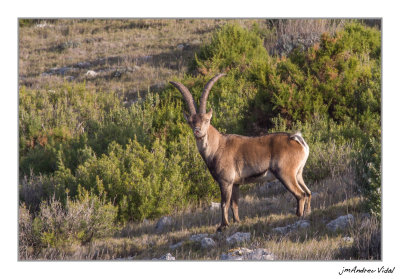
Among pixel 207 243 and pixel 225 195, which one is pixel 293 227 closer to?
pixel 225 195

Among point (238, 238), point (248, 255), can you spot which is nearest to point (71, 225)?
point (238, 238)

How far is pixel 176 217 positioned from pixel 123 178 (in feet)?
4.59

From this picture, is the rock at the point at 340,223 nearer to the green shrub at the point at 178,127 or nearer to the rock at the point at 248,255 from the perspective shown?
the green shrub at the point at 178,127

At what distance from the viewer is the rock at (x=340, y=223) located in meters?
7.03

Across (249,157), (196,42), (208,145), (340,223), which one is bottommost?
(340,223)

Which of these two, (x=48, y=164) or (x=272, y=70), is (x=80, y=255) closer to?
(x=48, y=164)

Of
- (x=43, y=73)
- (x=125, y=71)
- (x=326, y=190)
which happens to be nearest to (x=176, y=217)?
(x=326, y=190)

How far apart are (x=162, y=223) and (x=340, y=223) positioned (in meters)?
3.12

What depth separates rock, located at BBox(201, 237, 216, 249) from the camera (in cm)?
699

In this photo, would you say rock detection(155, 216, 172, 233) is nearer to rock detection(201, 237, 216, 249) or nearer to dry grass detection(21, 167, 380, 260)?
dry grass detection(21, 167, 380, 260)

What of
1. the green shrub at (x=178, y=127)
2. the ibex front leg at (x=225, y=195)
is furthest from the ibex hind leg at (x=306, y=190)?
the ibex front leg at (x=225, y=195)

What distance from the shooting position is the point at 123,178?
941 centimetres

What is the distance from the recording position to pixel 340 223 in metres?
7.12

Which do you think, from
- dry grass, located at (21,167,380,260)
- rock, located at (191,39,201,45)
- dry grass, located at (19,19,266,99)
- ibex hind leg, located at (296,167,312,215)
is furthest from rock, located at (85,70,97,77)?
ibex hind leg, located at (296,167,312,215)
